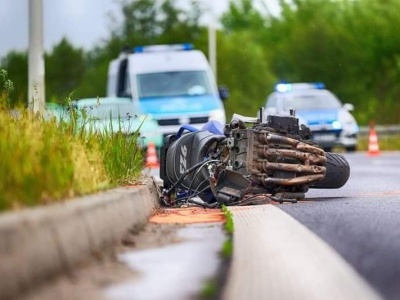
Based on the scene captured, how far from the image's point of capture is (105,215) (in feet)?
26.3

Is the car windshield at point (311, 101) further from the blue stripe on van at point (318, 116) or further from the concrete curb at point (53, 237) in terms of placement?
the concrete curb at point (53, 237)

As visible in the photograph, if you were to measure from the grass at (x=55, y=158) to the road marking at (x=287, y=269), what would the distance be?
1.03 metres

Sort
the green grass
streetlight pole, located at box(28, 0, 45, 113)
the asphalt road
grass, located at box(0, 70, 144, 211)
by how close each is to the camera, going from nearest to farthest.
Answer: grass, located at box(0, 70, 144, 211), the asphalt road, the green grass, streetlight pole, located at box(28, 0, 45, 113)

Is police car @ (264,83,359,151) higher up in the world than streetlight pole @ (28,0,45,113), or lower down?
lower down

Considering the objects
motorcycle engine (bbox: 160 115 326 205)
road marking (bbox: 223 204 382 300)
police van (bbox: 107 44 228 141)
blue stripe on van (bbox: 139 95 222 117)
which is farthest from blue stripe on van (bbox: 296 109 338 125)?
road marking (bbox: 223 204 382 300)

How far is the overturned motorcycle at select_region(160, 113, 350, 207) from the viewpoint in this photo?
13.2m

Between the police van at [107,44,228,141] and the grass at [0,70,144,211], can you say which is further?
the police van at [107,44,228,141]

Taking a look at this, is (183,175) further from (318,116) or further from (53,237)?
(318,116)

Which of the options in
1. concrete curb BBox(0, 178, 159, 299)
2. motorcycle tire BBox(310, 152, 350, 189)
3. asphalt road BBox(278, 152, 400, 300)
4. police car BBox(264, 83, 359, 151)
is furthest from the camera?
police car BBox(264, 83, 359, 151)

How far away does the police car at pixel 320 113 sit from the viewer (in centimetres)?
3578

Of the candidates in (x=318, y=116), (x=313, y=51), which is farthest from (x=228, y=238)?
(x=313, y=51)

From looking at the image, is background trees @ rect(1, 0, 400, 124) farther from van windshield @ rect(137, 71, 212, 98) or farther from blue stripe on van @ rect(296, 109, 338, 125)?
van windshield @ rect(137, 71, 212, 98)

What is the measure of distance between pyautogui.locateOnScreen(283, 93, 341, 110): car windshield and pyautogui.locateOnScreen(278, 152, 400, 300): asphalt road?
18.6 m

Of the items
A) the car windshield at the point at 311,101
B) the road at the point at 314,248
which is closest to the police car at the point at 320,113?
the car windshield at the point at 311,101
